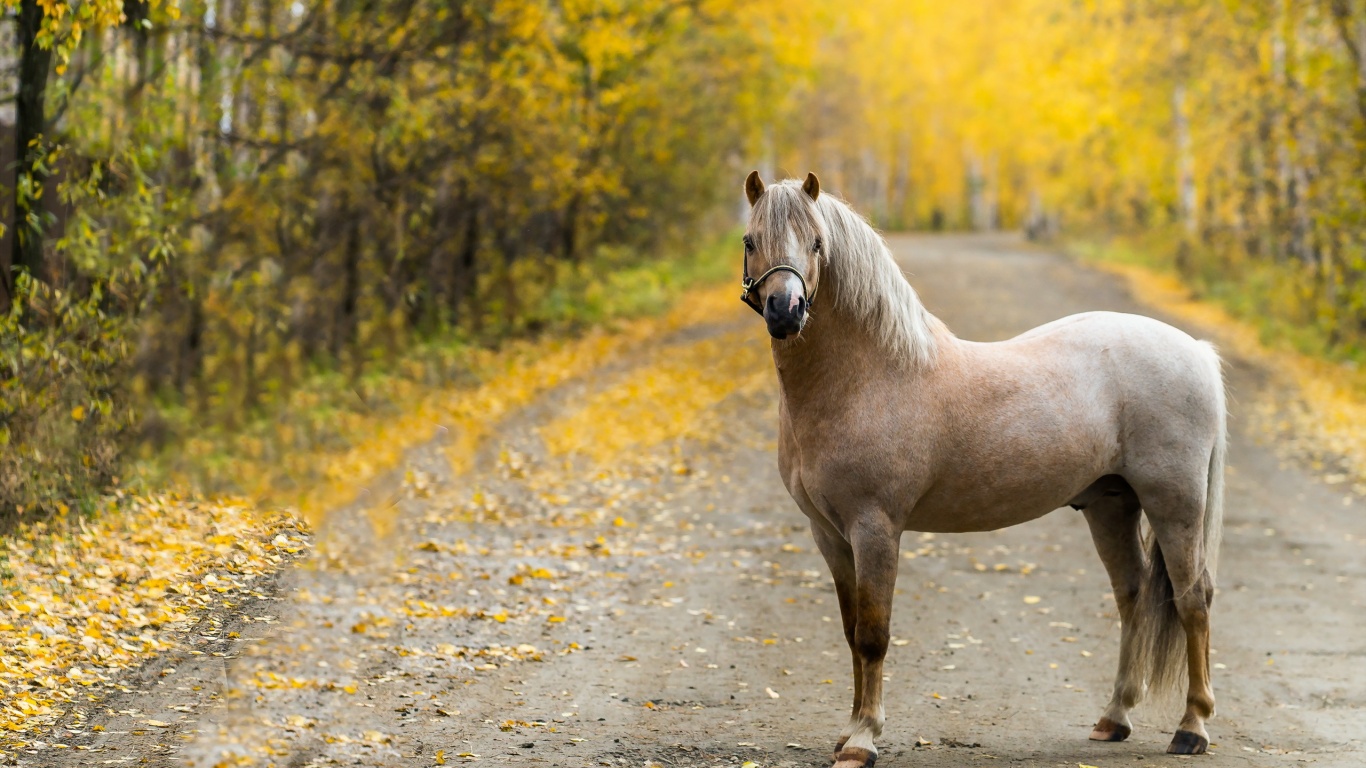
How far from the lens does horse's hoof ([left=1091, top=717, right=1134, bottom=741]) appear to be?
571 cm

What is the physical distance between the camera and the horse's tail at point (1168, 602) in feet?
18.7

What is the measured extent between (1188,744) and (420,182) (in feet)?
41.1

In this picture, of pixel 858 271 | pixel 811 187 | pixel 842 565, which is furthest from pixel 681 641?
pixel 811 187

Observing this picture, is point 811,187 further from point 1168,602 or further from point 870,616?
point 1168,602

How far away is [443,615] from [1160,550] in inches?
160

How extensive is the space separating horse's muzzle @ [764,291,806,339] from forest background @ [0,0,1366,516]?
187 inches

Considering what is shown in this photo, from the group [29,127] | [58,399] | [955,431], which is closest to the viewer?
[955,431]

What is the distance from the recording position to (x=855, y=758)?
501cm

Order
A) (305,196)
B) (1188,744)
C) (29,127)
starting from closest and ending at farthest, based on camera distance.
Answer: (1188,744) → (29,127) → (305,196)

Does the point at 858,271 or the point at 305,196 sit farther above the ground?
the point at 305,196

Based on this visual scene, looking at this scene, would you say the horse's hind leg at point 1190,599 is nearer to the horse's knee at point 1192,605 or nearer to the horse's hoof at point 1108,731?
the horse's knee at point 1192,605

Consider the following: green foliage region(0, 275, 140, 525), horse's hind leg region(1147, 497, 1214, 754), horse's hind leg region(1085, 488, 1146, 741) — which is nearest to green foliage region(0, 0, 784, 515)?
green foliage region(0, 275, 140, 525)

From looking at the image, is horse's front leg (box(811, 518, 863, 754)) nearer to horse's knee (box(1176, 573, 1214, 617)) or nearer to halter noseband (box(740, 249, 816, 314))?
halter noseband (box(740, 249, 816, 314))

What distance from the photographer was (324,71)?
13.8m
